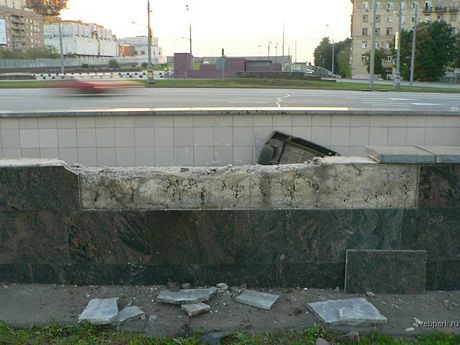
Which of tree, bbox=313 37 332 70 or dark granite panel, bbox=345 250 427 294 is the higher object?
tree, bbox=313 37 332 70

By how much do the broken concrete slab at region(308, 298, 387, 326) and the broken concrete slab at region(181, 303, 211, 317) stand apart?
800 mm

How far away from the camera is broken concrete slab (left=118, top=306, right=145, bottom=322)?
3500mm

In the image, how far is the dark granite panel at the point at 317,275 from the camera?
4074mm

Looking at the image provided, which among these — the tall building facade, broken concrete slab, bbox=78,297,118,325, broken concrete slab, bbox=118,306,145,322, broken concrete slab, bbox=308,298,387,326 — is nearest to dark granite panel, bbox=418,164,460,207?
broken concrete slab, bbox=308,298,387,326

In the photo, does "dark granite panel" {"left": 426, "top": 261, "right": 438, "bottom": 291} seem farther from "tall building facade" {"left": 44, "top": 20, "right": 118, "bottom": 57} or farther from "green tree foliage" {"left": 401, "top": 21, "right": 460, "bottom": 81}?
"tall building facade" {"left": 44, "top": 20, "right": 118, "bottom": 57}

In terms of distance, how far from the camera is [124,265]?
4.07 meters

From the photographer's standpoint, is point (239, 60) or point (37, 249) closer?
point (37, 249)

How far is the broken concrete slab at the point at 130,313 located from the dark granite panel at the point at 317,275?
128 centimetres

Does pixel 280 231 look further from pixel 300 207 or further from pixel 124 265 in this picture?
pixel 124 265

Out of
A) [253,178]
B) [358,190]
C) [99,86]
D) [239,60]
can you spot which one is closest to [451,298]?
[358,190]

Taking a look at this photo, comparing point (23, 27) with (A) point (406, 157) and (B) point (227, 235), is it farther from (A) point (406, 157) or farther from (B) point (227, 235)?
(A) point (406, 157)

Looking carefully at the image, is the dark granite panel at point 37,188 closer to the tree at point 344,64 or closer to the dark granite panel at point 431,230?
the dark granite panel at point 431,230

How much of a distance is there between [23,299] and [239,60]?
165 ft

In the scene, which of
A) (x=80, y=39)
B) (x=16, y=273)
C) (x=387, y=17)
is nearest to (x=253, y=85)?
(x=16, y=273)
